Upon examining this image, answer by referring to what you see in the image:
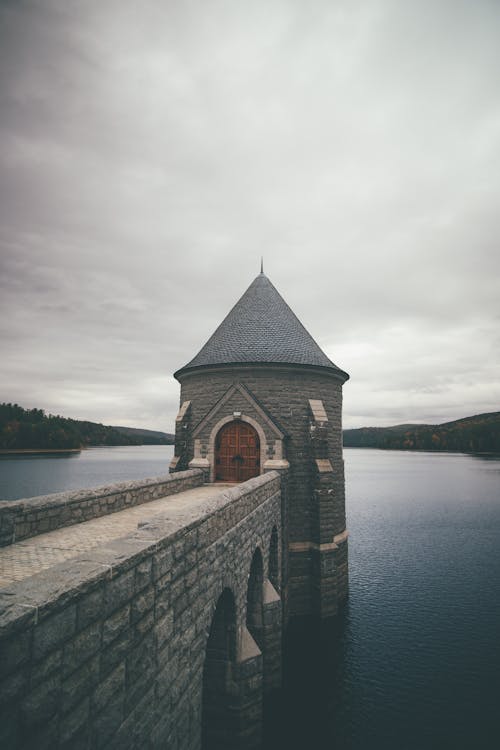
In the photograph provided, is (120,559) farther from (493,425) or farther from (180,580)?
(493,425)

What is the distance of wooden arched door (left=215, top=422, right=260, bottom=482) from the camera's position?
15.3m

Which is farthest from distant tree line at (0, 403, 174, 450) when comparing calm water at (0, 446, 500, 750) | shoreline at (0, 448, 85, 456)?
calm water at (0, 446, 500, 750)

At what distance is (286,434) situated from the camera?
14969mm

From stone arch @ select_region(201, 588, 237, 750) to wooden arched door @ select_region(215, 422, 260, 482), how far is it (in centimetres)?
711

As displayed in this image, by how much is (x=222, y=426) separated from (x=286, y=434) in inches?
96.4

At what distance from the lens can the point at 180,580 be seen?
4.95 meters

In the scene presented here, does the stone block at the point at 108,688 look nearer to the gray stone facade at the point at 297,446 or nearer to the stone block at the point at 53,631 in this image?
the stone block at the point at 53,631

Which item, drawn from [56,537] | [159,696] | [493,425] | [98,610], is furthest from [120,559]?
[493,425]

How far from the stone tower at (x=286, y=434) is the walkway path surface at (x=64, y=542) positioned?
6.17m

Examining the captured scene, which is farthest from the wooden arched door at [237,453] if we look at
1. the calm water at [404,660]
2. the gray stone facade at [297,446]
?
the calm water at [404,660]

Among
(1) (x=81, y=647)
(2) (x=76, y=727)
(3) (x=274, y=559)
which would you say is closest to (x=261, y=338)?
(3) (x=274, y=559)

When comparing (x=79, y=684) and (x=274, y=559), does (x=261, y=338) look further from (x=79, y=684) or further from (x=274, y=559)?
(x=79, y=684)

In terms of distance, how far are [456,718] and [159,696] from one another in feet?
34.1

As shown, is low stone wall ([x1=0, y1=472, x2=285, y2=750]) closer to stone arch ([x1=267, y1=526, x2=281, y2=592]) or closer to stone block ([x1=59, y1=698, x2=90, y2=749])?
stone block ([x1=59, y1=698, x2=90, y2=749])
